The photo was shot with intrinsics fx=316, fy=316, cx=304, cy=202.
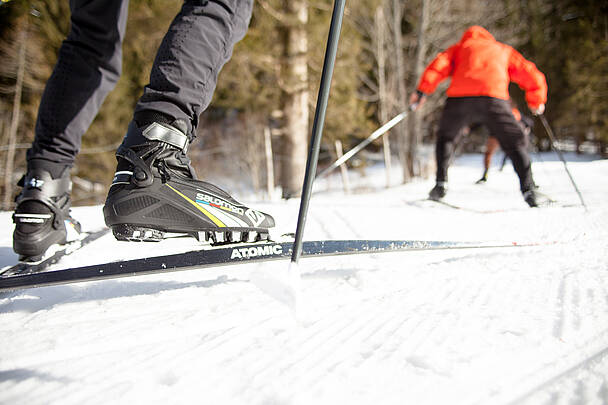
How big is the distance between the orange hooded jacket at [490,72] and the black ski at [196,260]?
2.11 metres

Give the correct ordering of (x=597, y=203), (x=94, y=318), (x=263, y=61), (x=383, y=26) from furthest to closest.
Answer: (x=383, y=26) → (x=263, y=61) → (x=597, y=203) → (x=94, y=318)

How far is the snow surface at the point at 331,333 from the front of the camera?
453 millimetres

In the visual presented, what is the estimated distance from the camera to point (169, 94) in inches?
31.6

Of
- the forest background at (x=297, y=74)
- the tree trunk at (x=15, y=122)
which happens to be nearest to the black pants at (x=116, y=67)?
Result: the forest background at (x=297, y=74)

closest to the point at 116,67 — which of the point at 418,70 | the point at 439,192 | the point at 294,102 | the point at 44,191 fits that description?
the point at 44,191

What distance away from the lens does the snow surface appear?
17.8 inches

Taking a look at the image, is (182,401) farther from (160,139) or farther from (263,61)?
(263,61)

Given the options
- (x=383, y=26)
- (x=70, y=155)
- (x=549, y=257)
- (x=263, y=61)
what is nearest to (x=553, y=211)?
(x=549, y=257)

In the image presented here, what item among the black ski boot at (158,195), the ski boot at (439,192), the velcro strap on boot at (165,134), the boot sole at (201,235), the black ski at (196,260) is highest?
the velcro strap on boot at (165,134)

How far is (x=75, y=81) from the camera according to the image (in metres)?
1.04

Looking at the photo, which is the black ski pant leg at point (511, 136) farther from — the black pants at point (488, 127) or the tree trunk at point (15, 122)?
the tree trunk at point (15, 122)

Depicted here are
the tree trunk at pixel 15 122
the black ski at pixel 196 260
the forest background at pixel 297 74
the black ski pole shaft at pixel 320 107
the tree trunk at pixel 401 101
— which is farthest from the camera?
the tree trunk at pixel 15 122

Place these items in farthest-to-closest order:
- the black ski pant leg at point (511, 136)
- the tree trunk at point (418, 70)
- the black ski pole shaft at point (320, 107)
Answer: the tree trunk at point (418, 70) < the black ski pant leg at point (511, 136) < the black ski pole shaft at point (320, 107)

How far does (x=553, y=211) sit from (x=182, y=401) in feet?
6.83
